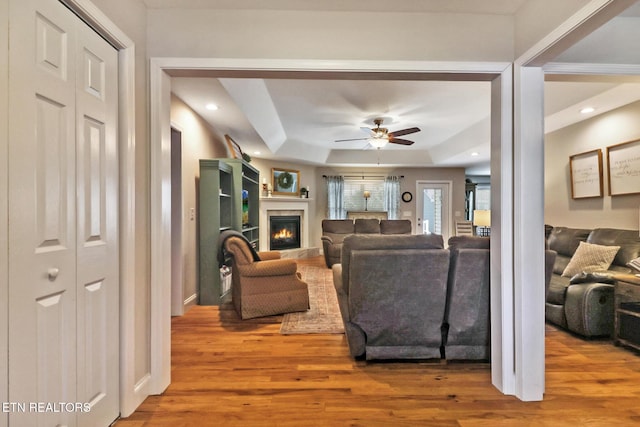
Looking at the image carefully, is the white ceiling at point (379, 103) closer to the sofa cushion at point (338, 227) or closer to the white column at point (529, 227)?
the white column at point (529, 227)

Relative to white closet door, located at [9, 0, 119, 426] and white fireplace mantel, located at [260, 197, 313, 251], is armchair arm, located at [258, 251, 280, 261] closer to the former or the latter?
white closet door, located at [9, 0, 119, 426]

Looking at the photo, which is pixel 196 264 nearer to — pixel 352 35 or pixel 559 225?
pixel 352 35

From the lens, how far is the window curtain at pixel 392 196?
8.05 metres

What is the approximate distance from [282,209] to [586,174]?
5.51 metres

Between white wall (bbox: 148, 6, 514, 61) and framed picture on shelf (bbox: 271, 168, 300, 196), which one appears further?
framed picture on shelf (bbox: 271, 168, 300, 196)

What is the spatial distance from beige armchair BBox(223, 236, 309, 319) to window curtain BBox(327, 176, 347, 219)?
4.67 metres

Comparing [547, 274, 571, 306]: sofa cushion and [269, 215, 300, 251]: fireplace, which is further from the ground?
[269, 215, 300, 251]: fireplace

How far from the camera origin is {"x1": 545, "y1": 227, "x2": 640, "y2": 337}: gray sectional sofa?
2.65m

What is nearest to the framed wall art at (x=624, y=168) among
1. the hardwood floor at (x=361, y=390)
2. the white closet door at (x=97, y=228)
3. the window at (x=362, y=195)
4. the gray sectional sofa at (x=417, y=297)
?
the hardwood floor at (x=361, y=390)

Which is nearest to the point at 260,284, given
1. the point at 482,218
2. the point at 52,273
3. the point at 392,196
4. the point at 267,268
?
the point at 267,268

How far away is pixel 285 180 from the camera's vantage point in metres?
7.24

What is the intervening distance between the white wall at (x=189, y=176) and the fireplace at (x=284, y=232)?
3.22 metres

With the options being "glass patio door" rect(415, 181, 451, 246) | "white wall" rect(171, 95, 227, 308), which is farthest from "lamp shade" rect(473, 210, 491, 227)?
"white wall" rect(171, 95, 227, 308)

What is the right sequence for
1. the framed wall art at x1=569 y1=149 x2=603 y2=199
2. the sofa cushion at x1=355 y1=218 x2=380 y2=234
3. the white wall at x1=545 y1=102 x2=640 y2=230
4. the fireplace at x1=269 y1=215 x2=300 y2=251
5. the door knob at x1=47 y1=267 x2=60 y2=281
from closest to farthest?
1. the door knob at x1=47 y1=267 x2=60 y2=281
2. the white wall at x1=545 y1=102 x2=640 y2=230
3. the framed wall art at x1=569 y1=149 x2=603 y2=199
4. the sofa cushion at x1=355 y1=218 x2=380 y2=234
5. the fireplace at x1=269 y1=215 x2=300 y2=251
